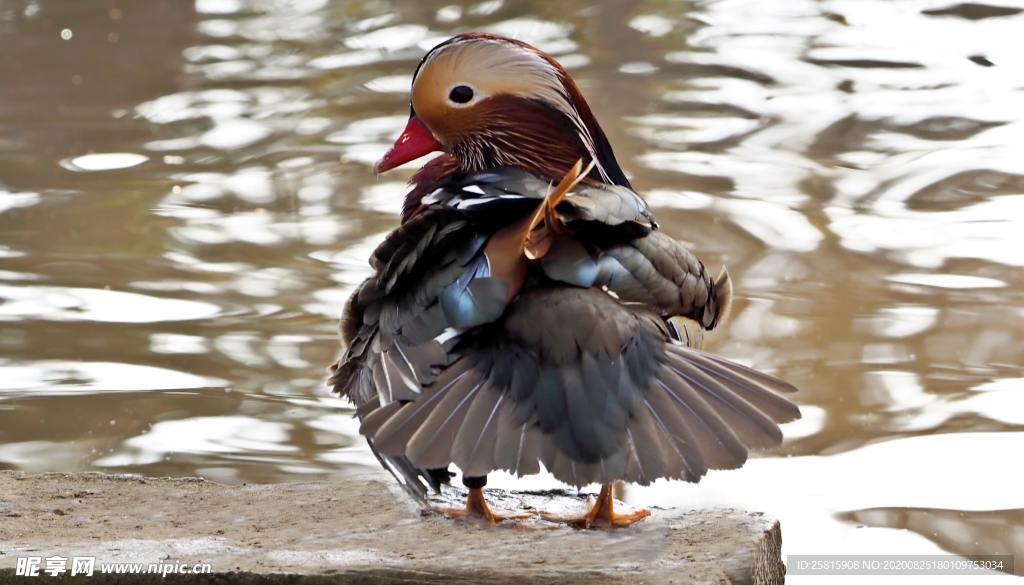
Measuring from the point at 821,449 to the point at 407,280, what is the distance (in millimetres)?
1710

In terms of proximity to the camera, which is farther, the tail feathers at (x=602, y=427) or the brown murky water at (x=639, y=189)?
the brown murky water at (x=639, y=189)

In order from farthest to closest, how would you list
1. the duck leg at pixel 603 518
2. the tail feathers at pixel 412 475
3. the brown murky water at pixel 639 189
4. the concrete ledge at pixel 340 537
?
the brown murky water at pixel 639 189, the duck leg at pixel 603 518, the tail feathers at pixel 412 475, the concrete ledge at pixel 340 537

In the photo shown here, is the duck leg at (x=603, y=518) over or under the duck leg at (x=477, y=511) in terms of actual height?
under

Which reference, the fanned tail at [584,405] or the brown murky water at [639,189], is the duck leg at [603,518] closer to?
the fanned tail at [584,405]

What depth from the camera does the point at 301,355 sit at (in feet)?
16.6

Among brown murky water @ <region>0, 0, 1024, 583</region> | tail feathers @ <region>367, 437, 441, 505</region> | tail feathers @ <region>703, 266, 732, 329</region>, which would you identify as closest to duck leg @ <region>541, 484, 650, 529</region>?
tail feathers @ <region>367, 437, 441, 505</region>

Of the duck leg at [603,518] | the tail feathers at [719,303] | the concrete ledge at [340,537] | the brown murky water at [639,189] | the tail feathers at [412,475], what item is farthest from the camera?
the brown murky water at [639,189]

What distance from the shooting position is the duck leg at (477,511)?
10.3 ft

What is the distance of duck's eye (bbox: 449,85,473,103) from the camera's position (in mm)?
3549

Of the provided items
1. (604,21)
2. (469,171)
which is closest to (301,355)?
(469,171)

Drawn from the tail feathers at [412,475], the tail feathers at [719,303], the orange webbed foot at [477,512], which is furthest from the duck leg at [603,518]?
the tail feathers at [719,303]

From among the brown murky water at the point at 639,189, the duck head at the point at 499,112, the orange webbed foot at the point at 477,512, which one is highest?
the duck head at the point at 499,112

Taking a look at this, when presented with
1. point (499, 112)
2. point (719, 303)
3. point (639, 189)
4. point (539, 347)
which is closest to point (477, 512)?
point (539, 347)

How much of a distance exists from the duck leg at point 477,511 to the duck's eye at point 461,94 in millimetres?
936
